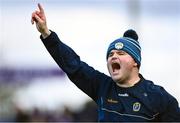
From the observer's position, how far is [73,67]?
670 centimetres

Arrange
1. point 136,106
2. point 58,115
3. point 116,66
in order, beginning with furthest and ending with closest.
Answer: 1. point 58,115
2. point 116,66
3. point 136,106

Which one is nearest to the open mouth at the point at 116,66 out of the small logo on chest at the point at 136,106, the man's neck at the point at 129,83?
the man's neck at the point at 129,83

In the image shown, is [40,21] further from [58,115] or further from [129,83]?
[58,115]

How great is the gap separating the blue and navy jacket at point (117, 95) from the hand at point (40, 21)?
4cm

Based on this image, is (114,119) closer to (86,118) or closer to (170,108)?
(170,108)

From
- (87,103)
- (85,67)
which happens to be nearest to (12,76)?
(87,103)

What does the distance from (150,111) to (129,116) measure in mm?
148

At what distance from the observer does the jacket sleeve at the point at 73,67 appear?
6648mm

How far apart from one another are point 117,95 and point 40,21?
0.73m

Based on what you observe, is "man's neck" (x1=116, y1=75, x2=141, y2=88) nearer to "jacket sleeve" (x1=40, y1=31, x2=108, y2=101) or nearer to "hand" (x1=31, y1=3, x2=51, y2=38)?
"jacket sleeve" (x1=40, y1=31, x2=108, y2=101)

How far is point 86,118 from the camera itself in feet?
38.8

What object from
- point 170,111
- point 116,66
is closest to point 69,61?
point 116,66

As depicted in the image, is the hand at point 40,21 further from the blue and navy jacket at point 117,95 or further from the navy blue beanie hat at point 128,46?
the navy blue beanie hat at point 128,46

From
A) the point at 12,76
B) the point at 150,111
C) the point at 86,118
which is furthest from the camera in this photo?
the point at 12,76
